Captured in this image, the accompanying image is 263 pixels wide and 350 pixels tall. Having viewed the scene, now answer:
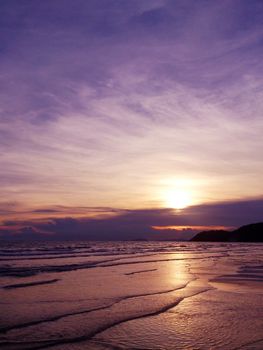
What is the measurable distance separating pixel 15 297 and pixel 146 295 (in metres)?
4.53

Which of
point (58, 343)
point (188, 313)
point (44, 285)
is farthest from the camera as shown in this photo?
point (44, 285)

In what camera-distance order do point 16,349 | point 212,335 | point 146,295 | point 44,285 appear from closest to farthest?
point 16,349, point 212,335, point 146,295, point 44,285

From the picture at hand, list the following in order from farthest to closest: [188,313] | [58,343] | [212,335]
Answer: [188,313], [212,335], [58,343]

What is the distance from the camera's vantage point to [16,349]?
7348 millimetres

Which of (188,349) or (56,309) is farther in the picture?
(56,309)

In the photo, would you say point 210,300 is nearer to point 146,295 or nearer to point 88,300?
point 146,295

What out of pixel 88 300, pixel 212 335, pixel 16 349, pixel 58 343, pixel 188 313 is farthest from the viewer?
pixel 88 300

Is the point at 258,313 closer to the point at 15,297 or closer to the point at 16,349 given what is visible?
the point at 16,349

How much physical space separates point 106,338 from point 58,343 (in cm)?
103

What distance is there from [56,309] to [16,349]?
407 cm

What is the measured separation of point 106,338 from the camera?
8.31m

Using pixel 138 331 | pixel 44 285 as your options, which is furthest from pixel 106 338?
pixel 44 285

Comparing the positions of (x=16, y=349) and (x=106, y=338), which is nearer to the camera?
(x=16, y=349)

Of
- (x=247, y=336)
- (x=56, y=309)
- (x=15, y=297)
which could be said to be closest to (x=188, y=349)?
(x=247, y=336)
